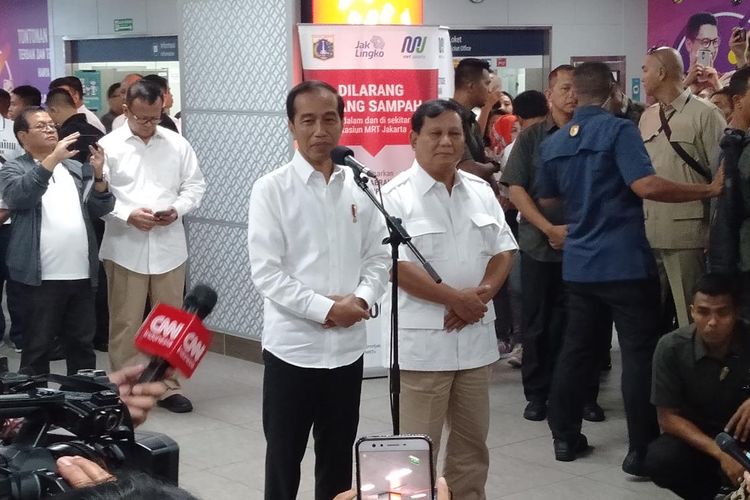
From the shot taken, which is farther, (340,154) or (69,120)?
(69,120)

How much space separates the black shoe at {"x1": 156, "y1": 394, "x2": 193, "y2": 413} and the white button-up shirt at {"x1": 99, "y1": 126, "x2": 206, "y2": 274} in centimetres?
69

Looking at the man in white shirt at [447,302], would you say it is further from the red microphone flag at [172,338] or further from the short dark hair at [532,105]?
the short dark hair at [532,105]

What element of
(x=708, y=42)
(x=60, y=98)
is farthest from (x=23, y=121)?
(x=708, y=42)

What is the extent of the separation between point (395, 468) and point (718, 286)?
7.64 feet

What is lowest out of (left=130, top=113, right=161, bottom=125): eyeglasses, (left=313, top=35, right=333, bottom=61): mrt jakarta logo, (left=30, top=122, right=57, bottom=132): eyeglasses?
(left=30, top=122, right=57, bottom=132): eyeglasses

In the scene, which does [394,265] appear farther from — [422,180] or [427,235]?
[422,180]

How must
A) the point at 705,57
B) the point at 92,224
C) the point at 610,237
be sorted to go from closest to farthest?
1. the point at 610,237
2. the point at 92,224
3. the point at 705,57

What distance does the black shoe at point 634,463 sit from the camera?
4852mm

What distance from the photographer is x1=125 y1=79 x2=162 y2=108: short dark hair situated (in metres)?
5.77

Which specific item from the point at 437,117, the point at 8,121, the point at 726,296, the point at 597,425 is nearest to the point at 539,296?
the point at 597,425

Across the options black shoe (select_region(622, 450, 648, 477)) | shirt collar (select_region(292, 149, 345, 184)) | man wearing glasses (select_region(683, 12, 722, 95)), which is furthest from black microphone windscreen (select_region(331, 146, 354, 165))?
man wearing glasses (select_region(683, 12, 722, 95))

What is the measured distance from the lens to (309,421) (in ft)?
12.4

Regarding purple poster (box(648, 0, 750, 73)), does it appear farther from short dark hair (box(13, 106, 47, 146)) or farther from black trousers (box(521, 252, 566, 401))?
short dark hair (box(13, 106, 47, 146))

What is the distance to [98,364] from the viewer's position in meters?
7.16
